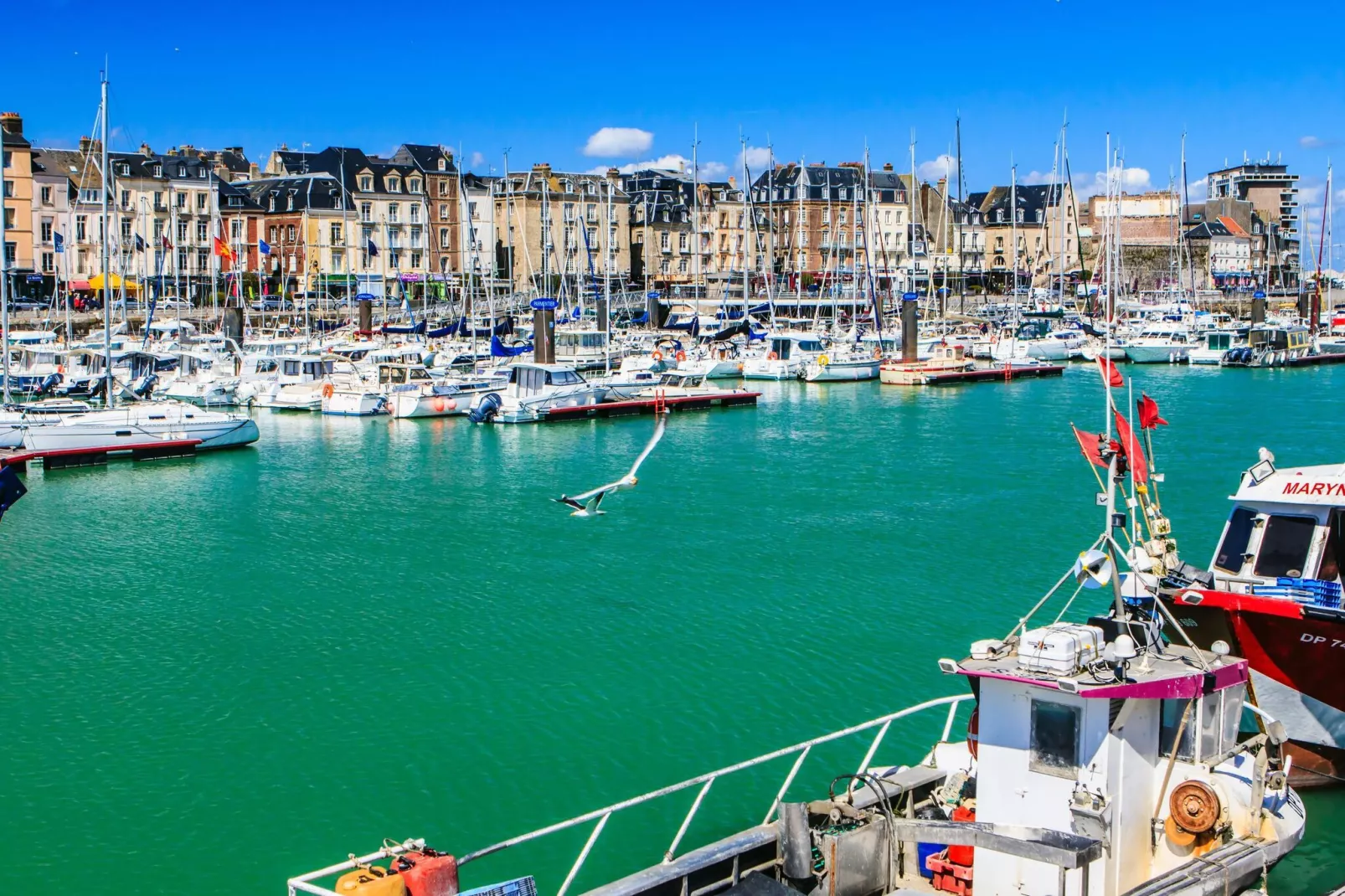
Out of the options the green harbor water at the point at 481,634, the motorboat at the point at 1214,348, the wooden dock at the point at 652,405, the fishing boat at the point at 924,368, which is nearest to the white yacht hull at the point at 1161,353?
the motorboat at the point at 1214,348

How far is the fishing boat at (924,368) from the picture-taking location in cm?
7719

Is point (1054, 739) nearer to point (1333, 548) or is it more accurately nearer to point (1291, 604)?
point (1291, 604)

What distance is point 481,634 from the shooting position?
26344mm

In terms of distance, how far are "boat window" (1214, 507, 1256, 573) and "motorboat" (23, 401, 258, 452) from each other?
131 feet

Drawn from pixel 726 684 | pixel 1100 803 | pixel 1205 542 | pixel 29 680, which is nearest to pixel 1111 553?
pixel 1100 803

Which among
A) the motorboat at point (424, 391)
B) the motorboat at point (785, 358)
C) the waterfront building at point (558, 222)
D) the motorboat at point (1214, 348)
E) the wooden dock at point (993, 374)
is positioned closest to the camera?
the motorboat at point (424, 391)

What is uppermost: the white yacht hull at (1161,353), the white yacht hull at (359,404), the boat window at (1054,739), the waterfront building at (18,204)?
the waterfront building at (18,204)

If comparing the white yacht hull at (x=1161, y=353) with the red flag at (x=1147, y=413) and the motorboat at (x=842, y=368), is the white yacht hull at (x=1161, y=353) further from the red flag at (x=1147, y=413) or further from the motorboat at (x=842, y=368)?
the red flag at (x=1147, y=413)

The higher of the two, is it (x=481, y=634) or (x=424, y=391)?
(x=424, y=391)

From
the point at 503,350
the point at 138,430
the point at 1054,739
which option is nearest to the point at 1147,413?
the point at 1054,739

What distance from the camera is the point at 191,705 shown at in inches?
874

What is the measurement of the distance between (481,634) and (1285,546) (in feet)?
47.6

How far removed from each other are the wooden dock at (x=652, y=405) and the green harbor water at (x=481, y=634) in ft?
30.7

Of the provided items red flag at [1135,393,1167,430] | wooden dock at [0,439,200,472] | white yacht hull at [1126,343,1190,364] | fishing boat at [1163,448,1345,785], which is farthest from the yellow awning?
fishing boat at [1163,448,1345,785]
